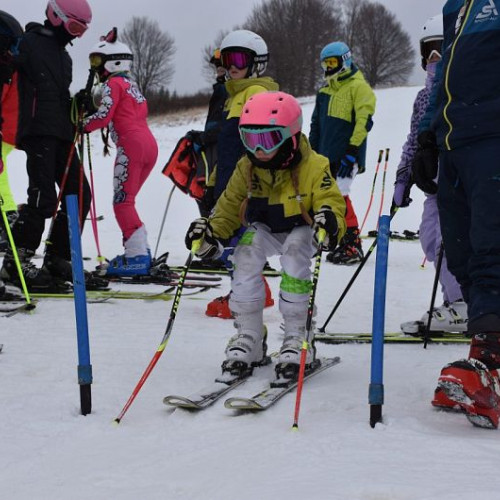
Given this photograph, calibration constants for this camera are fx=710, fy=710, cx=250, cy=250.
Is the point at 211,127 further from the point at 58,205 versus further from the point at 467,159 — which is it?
the point at 467,159

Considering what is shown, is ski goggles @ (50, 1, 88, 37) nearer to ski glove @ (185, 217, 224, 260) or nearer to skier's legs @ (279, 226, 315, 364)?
ski glove @ (185, 217, 224, 260)

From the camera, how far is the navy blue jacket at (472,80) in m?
2.84

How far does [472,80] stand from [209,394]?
1705mm

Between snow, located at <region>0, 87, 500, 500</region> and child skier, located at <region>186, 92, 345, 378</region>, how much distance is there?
0.79 ft

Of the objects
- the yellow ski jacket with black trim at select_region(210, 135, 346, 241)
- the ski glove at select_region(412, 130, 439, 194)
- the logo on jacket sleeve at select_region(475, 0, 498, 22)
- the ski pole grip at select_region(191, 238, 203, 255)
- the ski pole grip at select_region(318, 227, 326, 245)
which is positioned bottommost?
the ski pole grip at select_region(191, 238, 203, 255)

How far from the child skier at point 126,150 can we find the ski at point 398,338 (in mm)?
2627

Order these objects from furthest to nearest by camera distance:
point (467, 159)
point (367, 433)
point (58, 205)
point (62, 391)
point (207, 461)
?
1. point (58, 205)
2. point (62, 391)
3. point (467, 159)
4. point (367, 433)
5. point (207, 461)

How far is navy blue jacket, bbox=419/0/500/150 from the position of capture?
284cm

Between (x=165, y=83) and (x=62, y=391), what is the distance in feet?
155

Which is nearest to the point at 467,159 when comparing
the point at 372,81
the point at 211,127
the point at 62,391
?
the point at 62,391

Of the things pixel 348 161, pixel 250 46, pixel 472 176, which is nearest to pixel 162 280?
pixel 250 46

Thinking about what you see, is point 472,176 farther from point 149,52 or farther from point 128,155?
point 149,52

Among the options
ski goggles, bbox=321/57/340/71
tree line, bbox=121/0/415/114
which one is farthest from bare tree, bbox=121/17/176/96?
ski goggles, bbox=321/57/340/71

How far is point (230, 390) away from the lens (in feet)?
10.4
